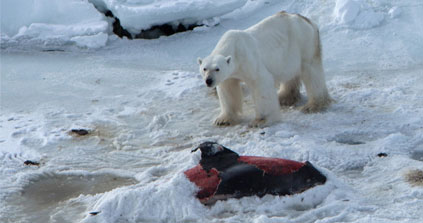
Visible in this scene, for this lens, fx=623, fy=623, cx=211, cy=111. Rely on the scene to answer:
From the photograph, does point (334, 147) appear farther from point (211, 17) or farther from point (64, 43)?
point (64, 43)

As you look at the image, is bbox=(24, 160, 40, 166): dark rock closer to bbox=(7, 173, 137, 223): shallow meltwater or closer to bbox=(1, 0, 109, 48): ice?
bbox=(7, 173, 137, 223): shallow meltwater

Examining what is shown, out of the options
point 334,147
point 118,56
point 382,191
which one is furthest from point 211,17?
point 382,191

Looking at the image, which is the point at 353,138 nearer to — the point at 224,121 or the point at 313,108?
the point at 313,108

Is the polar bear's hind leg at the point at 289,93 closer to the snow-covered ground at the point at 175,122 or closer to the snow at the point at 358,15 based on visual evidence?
the snow-covered ground at the point at 175,122

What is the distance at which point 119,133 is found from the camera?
19.8 feet

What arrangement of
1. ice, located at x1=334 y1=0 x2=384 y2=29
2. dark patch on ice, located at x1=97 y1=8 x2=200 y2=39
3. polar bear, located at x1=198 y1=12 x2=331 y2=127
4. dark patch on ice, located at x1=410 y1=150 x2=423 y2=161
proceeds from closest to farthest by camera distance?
1. dark patch on ice, located at x1=410 y1=150 x2=423 y2=161
2. polar bear, located at x1=198 y1=12 x2=331 y2=127
3. ice, located at x1=334 y1=0 x2=384 y2=29
4. dark patch on ice, located at x1=97 y1=8 x2=200 y2=39

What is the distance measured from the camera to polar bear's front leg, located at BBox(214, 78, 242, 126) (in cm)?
608

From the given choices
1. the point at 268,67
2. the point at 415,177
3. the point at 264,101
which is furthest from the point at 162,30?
the point at 415,177

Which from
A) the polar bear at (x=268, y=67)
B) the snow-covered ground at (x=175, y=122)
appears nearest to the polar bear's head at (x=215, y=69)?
the polar bear at (x=268, y=67)

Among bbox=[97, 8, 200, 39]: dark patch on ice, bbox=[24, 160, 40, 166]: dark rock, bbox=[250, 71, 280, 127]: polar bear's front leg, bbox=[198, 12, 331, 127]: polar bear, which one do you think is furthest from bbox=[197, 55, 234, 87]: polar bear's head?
bbox=[97, 8, 200, 39]: dark patch on ice

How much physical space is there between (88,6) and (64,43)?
94cm

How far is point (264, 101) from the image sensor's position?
19.5 feet

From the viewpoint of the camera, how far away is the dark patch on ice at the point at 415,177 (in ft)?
14.6

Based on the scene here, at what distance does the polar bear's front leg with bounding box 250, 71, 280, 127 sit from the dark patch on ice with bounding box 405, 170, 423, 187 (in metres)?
1.65
